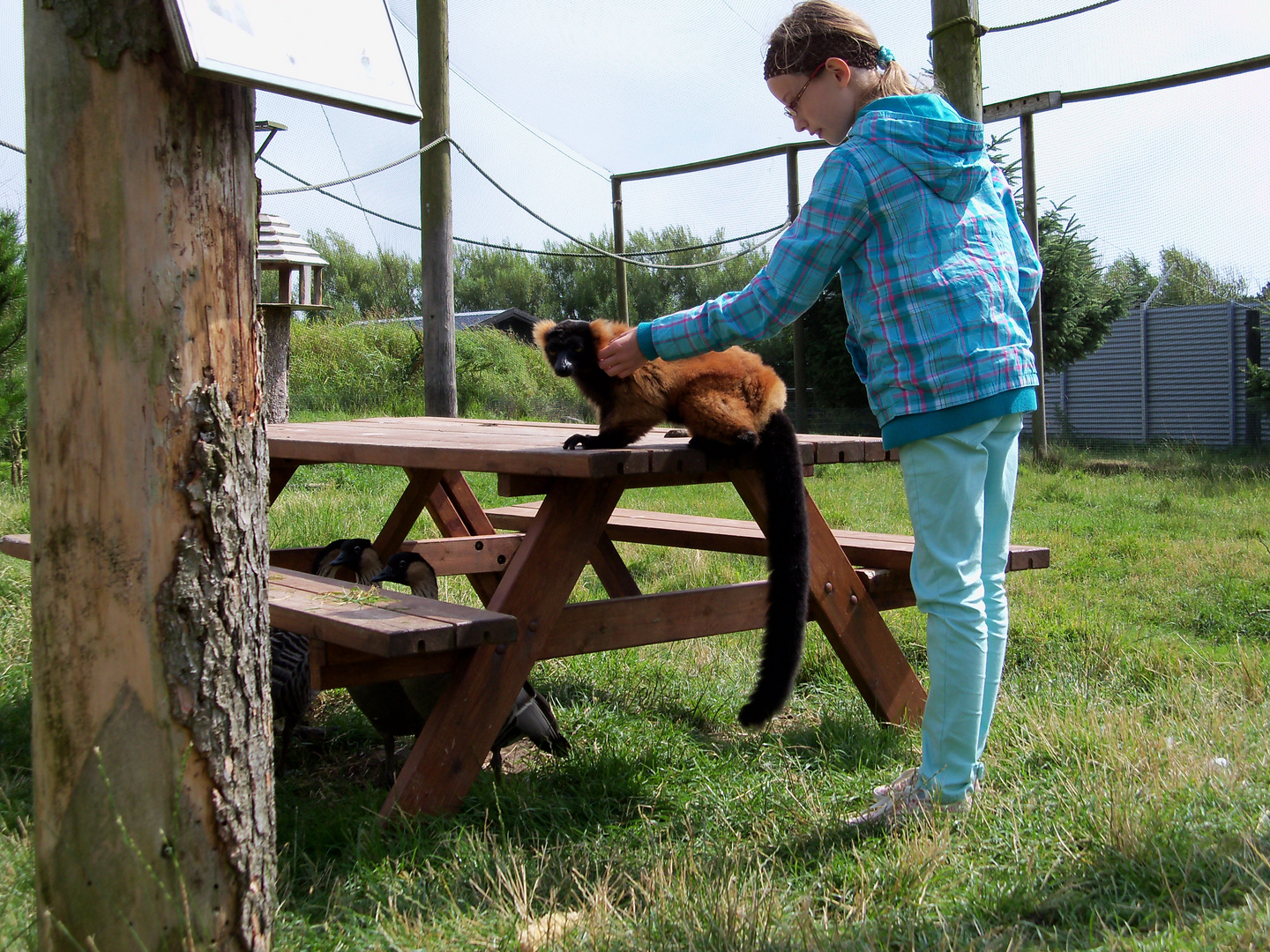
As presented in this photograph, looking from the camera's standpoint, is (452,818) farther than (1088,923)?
Yes

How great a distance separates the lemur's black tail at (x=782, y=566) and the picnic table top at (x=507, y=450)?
3.7 inches

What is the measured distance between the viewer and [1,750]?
10.2 feet

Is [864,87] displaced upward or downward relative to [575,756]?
upward

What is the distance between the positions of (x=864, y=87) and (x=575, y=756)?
2.01 metres

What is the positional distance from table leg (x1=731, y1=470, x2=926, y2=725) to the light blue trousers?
2.84 ft

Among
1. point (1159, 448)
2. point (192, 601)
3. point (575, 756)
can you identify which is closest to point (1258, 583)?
point (575, 756)

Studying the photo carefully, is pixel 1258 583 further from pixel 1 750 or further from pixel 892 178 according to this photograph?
pixel 1 750

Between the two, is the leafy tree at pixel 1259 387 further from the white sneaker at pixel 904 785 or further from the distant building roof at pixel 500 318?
the distant building roof at pixel 500 318

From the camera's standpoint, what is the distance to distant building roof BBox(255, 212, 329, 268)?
6.39 m

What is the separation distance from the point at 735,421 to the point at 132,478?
1572 mm

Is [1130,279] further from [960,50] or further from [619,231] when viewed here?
[960,50]

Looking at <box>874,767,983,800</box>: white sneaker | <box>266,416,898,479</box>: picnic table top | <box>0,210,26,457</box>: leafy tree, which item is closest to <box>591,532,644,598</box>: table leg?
<box>266,416,898,479</box>: picnic table top

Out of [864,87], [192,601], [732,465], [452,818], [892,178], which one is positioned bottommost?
[452,818]

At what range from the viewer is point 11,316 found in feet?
20.2
